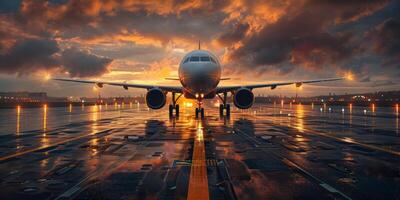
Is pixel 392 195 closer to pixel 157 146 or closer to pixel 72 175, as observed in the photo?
pixel 72 175

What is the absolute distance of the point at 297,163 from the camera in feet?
32.4

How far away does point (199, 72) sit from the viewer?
27188mm

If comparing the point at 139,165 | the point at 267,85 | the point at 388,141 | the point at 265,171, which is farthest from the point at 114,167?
the point at 267,85

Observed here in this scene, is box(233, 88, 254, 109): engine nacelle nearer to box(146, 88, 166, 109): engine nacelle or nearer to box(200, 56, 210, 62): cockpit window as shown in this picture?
box(200, 56, 210, 62): cockpit window

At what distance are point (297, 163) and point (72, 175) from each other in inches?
241

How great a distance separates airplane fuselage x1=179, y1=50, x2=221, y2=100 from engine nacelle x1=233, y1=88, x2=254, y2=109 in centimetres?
292

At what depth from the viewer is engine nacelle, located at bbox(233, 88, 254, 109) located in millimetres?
31125

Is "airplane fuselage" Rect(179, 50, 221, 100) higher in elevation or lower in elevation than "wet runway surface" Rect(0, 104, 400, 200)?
higher

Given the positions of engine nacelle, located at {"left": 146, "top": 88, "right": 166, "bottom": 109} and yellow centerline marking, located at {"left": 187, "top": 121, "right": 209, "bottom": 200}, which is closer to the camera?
yellow centerline marking, located at {"left": 187, "top": 121, "right": 209, "bottom": 200}

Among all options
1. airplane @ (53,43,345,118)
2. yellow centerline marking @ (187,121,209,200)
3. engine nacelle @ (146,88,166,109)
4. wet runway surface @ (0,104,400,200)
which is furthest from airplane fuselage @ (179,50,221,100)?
yellow centerline marking @ (187,121,209,200)

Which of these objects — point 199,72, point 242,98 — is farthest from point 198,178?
point 242,98

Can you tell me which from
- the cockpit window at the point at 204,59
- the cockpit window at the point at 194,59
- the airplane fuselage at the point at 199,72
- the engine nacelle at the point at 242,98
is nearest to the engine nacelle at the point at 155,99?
the airplane fuselage at the point at 199,72

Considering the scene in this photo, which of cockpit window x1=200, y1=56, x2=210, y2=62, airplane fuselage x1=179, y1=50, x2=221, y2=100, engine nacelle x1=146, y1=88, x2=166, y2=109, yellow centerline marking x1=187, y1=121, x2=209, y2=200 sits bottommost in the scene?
yellow centerline marking x1=187, y1=121, x2=209, y2=200

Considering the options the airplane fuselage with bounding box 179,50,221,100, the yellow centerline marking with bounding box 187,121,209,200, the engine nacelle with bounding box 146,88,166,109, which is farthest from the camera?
the engine nacelle with bounding box 146,88,166,109
